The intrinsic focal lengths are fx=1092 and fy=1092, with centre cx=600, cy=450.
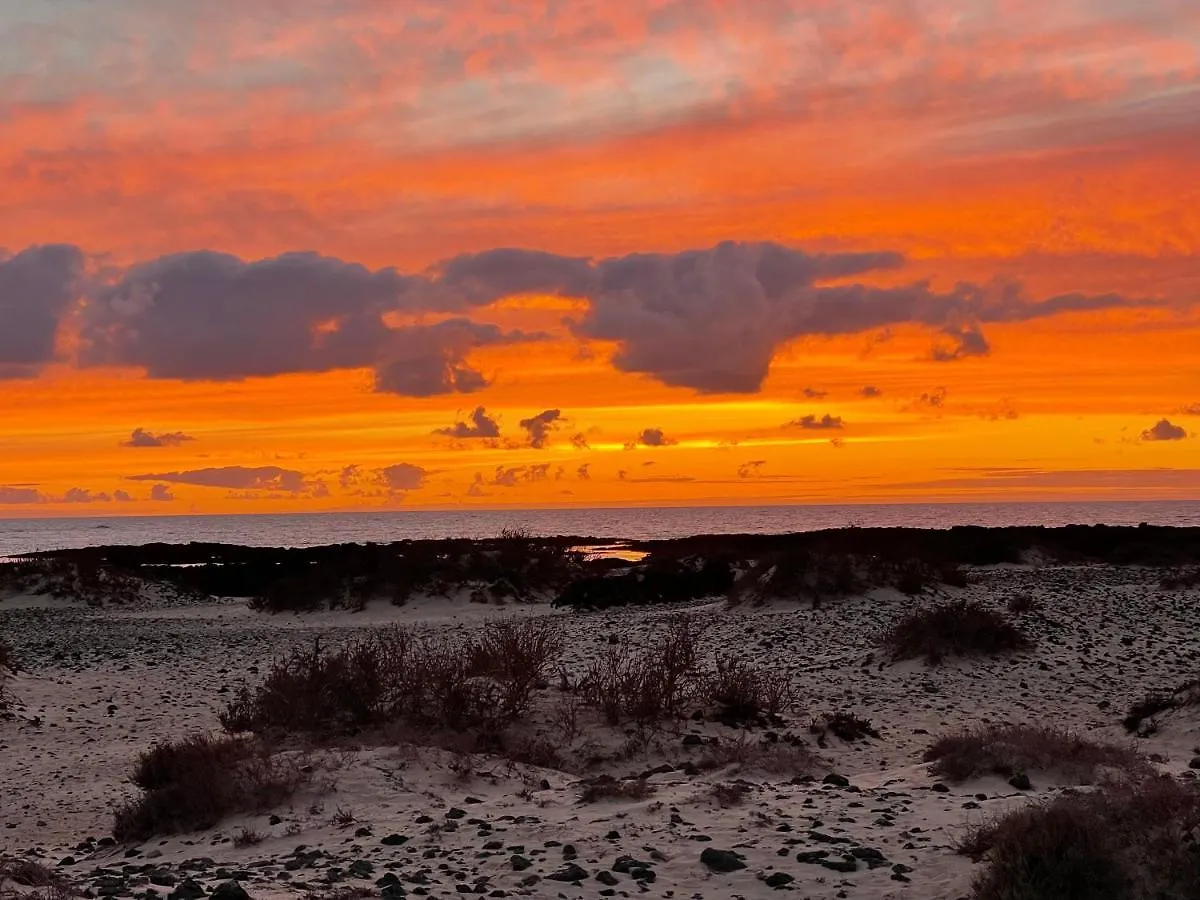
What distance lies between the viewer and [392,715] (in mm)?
14344

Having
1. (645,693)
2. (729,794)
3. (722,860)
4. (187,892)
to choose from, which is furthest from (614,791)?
(187,892)

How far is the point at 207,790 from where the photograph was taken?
37.7 feet

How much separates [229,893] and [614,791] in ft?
13.8

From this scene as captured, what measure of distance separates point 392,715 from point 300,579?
28.6 m

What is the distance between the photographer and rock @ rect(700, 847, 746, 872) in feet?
29.0

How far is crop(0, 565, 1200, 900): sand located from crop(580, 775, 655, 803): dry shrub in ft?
0.45

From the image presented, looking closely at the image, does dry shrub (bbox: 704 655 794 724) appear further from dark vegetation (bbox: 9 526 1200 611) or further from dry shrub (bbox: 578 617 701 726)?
dark vegetation (bbox: 9 526 1200 611)

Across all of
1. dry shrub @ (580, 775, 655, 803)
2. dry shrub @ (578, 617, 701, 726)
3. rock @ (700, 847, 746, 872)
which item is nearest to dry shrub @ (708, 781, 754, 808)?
dry shrub @ (580, 775, 655, 803)

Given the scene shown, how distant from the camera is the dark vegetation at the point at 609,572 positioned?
30578 mm

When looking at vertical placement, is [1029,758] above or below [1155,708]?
above

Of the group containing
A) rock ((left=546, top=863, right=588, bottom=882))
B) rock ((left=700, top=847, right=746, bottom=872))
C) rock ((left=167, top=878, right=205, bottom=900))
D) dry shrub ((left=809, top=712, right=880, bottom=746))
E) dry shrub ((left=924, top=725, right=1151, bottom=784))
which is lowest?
dry shrub ((left=809, top=712, right=880, bottom=746))

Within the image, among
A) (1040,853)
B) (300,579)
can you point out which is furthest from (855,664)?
(300,579)

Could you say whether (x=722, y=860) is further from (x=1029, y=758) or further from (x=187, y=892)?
(x=1029, y=758)

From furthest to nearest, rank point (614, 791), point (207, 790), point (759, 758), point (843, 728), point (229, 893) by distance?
1. point (843, 728)
2. point (759, 758)
3. point (207, 790)
4. point (614, 791)
5. point (229, 893)
